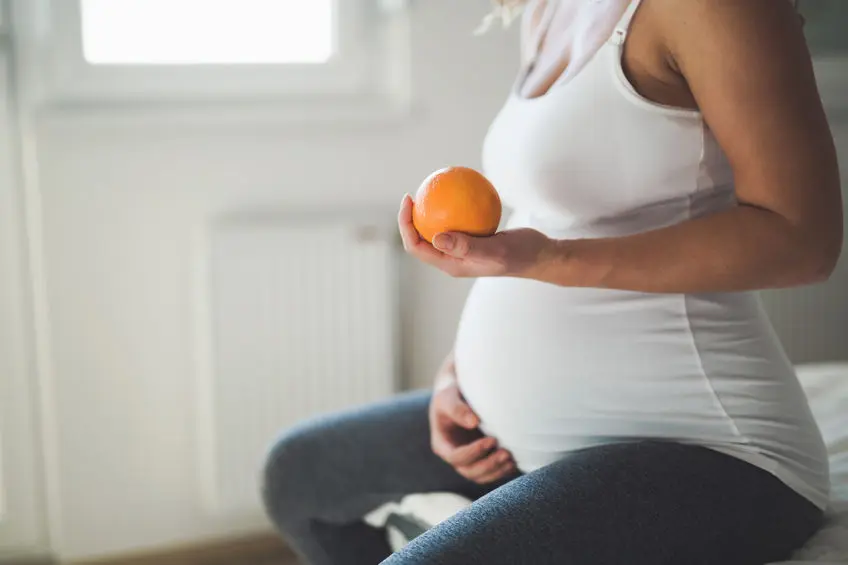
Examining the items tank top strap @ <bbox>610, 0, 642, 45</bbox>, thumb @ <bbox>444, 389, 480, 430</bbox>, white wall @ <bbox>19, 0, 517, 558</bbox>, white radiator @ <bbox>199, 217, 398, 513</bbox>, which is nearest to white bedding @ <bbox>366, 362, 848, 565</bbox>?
thumb @ <bbox>444, 389, 480, 430</bbox>

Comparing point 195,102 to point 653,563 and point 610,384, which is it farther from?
point 653,563

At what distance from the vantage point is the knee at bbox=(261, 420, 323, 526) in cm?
107

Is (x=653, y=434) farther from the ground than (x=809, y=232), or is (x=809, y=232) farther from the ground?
(x=809, y=232)

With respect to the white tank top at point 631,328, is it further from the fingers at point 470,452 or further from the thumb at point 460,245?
the thumb at point 460,245

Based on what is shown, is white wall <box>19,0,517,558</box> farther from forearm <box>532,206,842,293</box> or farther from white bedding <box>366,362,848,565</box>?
forearm <box>532,206,842,293</box>

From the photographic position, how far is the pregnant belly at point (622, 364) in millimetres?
857

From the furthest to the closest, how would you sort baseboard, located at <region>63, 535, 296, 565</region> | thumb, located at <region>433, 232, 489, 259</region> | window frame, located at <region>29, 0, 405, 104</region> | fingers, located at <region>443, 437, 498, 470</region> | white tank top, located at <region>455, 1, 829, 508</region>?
baseboard, located at <region>63, 535, 296, 565</region>, window frame, located at <region>29, 0, 405, 104</region>, fingers, located at <region>443, 437, 498, 470</region>, white tank top, located at <region>455, 1, 829, 508</region>, thumb, located at <region>433, 232, 489, 259</region>

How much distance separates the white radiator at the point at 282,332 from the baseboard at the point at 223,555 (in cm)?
11

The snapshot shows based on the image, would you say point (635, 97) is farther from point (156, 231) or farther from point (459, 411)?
point (156, 231)

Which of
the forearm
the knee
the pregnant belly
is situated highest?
the forearm

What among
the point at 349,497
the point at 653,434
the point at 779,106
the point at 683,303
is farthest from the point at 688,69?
the point at 349,497

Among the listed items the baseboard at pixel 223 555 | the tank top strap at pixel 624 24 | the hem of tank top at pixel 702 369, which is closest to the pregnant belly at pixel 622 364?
the hem of tank top at pixel 702 369

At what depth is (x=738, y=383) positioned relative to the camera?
33.7 inches

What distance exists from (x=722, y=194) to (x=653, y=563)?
1.14ft
